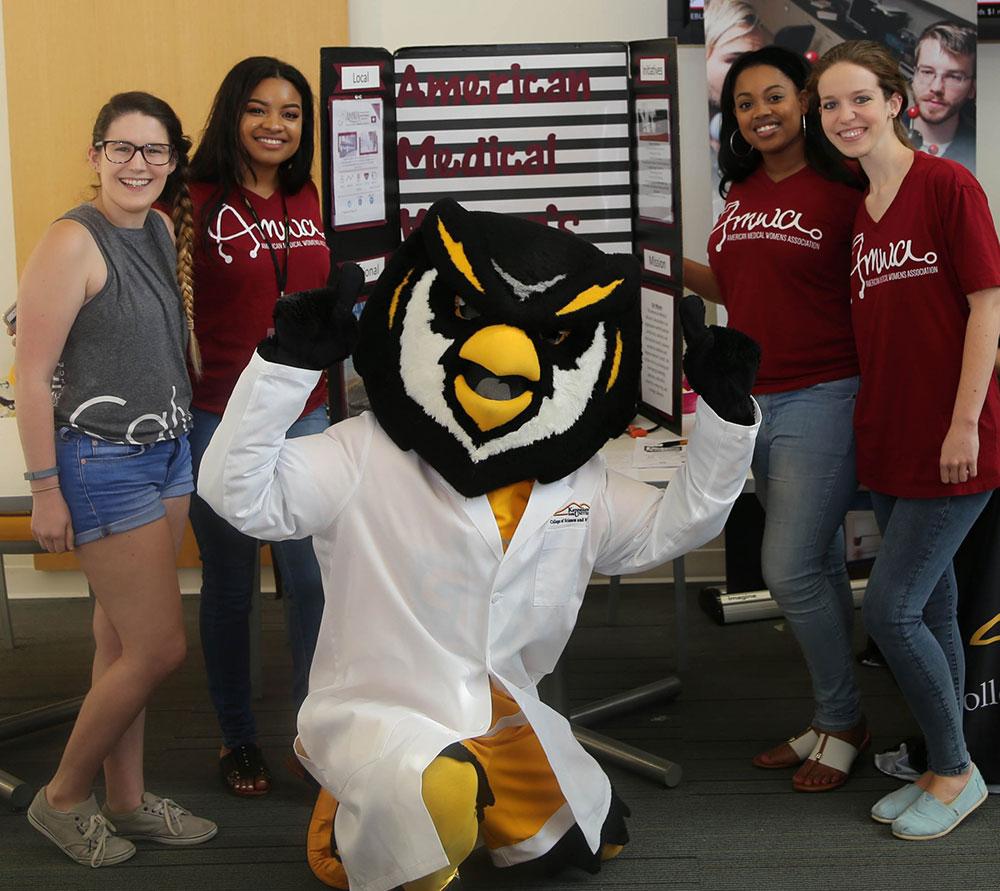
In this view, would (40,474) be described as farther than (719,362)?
Yes

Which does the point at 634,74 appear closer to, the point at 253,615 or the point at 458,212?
the point at 458,212

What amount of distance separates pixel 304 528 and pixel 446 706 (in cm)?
36

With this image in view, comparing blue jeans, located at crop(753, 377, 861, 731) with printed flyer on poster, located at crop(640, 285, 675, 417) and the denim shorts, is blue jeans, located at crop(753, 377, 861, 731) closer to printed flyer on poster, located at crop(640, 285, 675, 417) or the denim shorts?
printed flyer on poster, located at crop(640, 285, 675, 417)

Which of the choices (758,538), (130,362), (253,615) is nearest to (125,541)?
(130,362)

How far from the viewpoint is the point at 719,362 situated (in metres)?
1.96

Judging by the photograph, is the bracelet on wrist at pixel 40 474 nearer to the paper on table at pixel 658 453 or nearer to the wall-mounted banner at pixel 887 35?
the paper on table at pixel 658 453

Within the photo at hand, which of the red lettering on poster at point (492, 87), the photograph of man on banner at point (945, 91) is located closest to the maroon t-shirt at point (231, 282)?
the red lettering on poster at point (492, 87)

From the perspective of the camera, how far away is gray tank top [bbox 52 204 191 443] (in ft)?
7.21

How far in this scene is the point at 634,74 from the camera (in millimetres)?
2537

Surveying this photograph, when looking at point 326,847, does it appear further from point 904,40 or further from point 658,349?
point 904,40

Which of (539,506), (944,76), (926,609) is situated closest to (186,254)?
(539,506)

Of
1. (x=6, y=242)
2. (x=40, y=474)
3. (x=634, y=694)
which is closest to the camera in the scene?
(x=40, y=474)

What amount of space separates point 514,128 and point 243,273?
617mm

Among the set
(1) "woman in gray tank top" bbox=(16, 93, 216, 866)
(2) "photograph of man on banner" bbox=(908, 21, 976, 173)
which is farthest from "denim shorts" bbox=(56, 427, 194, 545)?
(2) "photograph of man on banner" bbox=(908, 21, 976, 173)
